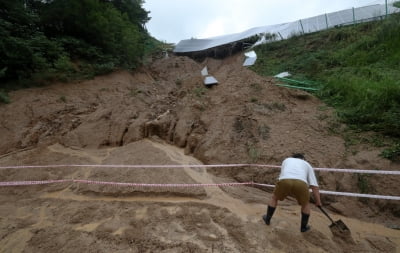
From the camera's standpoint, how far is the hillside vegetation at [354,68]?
566cm

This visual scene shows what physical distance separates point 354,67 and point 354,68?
19 cm

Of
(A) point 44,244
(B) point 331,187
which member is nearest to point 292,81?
(B) point 331,187

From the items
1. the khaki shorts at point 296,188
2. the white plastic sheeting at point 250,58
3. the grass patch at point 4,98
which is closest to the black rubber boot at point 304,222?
the khaki shorts at point 296,188

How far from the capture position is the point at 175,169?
17.0 feet

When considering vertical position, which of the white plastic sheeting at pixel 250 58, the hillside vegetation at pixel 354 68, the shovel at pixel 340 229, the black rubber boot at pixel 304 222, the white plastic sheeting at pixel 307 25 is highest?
the white plastic sheeting at pixel 307 25

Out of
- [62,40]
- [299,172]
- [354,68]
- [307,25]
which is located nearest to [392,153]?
[299,172]

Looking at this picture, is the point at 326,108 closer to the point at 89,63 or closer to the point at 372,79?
the point at 372,79

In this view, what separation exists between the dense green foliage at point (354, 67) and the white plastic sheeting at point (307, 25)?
4.99 ft

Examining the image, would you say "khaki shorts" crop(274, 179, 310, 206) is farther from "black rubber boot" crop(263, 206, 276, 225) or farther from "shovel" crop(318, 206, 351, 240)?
"shovel" crop(318, 206, 351, 240)

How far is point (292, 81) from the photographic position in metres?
8.73

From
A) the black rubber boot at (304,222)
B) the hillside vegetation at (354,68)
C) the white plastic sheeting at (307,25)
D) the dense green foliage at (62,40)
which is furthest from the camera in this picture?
the white plastic sheeting at (307,25)

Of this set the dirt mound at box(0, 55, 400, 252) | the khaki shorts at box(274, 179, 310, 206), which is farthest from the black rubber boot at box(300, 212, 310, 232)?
the khaki shorts at box(274, 179, 310, 206)

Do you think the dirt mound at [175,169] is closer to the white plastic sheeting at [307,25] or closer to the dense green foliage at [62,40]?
the dense green foliage at [62,40]

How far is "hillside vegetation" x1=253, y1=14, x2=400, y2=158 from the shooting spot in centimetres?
566
